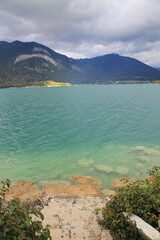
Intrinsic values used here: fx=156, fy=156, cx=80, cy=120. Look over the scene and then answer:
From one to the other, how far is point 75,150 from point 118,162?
7.84 meters

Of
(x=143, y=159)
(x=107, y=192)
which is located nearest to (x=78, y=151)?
(x=143, y=159)

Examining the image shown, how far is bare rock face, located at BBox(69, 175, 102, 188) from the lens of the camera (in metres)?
17.7

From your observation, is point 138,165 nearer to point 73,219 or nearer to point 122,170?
point 122,170

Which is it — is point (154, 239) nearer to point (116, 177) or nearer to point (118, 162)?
point (116, 177)

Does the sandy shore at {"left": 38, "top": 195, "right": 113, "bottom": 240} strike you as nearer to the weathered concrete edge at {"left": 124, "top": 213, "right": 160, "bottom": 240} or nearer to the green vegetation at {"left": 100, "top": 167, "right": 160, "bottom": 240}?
the green vegetation at {"left": 100, "top": 167, "right": 160, "bottom": 240}

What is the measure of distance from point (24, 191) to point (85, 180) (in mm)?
6803

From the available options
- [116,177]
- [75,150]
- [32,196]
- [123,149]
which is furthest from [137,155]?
[32,196]

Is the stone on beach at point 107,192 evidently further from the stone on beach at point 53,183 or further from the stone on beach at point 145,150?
the stone on beach at point 145,150

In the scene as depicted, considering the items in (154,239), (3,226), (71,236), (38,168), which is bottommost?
(38,168)

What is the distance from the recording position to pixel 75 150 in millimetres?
27188

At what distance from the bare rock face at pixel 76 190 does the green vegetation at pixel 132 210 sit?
7044mm

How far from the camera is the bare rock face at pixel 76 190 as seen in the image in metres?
15.3

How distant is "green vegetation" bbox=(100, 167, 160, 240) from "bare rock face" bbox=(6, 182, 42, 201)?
920 cm

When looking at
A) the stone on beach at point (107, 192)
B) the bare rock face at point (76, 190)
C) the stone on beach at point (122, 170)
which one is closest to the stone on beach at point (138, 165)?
the stone on beach at point (122, 170)
